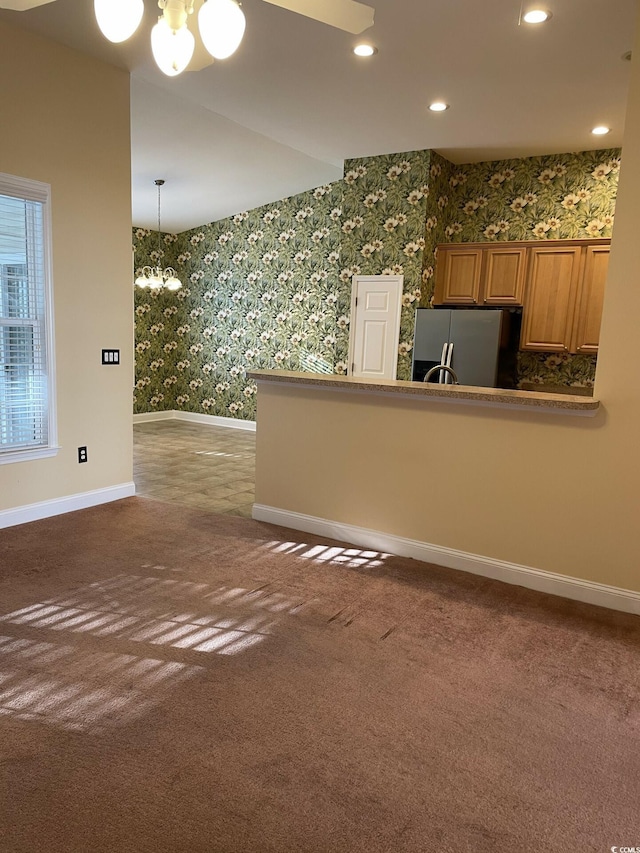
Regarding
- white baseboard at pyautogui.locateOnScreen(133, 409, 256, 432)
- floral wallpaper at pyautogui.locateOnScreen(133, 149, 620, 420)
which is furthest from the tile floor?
floral wallpaper at pyautogui.locateOnScreen(133, 149, 620, 420)

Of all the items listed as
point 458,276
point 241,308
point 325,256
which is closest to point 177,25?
point 458,276

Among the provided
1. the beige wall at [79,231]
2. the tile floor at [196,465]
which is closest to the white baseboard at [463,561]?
the tile floor at [196,465]

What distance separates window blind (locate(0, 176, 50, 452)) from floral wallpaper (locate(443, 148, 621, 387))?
153 inches

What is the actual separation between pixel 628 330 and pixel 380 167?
3.71m

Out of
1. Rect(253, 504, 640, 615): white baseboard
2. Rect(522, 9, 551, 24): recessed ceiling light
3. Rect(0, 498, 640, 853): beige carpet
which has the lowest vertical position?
Rect(0, 498, 640, 853): beige carpet

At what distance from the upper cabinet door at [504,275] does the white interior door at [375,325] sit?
82cm

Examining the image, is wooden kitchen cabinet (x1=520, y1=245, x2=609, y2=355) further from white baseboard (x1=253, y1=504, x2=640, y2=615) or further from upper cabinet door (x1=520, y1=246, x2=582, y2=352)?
white baseboard (x1=253, y1=504, x2=640, y2=615)

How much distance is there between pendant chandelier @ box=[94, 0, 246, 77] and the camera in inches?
68.4

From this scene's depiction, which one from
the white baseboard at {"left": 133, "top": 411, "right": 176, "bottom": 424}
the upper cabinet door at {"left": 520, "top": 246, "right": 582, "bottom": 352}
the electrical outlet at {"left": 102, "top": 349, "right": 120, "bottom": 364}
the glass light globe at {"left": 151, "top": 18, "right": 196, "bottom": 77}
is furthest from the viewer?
the white baseboard at {"left": 133, "top": 411, "right": 176, "bottom": 424}

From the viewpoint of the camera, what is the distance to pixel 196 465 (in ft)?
19.5

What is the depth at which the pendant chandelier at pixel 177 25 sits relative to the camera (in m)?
1.74

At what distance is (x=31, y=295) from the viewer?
3.83 metres

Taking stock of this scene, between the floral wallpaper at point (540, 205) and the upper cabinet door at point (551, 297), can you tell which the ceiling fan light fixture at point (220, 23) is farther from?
the floral wallpaper at point (540, 205)

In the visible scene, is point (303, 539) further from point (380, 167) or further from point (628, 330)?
point (380, 167)
